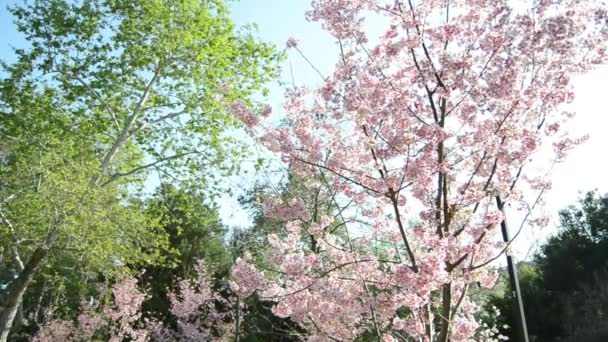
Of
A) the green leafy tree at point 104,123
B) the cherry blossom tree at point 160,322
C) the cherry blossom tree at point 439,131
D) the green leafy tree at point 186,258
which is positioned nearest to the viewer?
the cherry blossom tree at point 439,131

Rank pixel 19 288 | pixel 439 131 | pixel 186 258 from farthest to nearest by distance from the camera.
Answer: pixel 186 258
pixel 19 288
pixel 439 131

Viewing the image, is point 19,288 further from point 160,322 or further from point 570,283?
point 570,283

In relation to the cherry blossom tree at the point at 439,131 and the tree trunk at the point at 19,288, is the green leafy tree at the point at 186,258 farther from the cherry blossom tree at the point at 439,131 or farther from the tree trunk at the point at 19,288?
the cherry blossom tree at the point at 439,131

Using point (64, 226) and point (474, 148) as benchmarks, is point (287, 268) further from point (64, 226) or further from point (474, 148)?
point (64, 226)

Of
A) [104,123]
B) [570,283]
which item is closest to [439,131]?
[104,123]

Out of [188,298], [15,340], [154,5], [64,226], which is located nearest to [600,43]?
[64,226]

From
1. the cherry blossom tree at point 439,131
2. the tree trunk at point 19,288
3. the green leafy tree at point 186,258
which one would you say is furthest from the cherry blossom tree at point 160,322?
the cherry blossom tree at point 439,131

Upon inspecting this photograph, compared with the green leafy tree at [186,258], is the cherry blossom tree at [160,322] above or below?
below

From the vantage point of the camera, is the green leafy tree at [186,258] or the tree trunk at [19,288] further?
the green leafy tree at [186,258]

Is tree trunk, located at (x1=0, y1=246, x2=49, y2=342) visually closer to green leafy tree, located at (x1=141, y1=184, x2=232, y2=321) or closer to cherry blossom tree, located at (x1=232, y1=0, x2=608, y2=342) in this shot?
cherry blossom tree, located at (x1=232, y1=0, x2=608, y2=342)

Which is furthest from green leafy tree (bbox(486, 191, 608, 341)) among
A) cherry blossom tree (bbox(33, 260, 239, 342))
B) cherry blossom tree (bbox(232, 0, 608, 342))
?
cherry blossom tree (bbox(232, 0, 608, 342))

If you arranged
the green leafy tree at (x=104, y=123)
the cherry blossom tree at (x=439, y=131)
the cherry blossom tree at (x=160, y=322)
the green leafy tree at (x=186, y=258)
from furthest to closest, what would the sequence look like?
the green leafy tree at (x=186, y=258) < the cherry blossom tree at (x=160, y=322) < the green leafy tree at (x=104, y=123) < the cherry blossom tree at (x=439, y=131)

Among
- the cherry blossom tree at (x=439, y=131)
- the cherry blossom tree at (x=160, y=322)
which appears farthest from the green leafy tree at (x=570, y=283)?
the cherry blossom tree at (x=439, y=131)

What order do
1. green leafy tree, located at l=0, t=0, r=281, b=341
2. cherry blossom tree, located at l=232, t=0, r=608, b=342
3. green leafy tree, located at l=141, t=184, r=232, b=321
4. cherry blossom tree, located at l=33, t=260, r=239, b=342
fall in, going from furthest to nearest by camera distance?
green leafy tree, located at l=141, t=184, r=232, b=321 → cherry blossom tree, located at l=33, t=260, r=239, b=342 → green leafy tree, located at l=0, t=0, r=281, b=341 → cherry blossom tree, located at l=232, t=0, r=608, b=342
